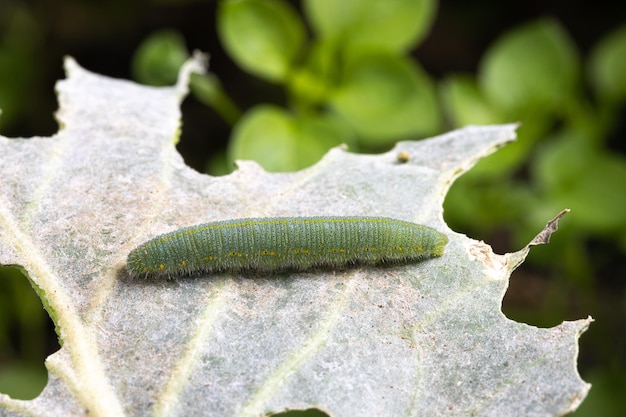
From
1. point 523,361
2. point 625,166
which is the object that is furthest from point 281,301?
point 625,166

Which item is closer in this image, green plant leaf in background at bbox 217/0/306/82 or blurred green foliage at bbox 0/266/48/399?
green plant leaf in background at bbox 217/0/306/82

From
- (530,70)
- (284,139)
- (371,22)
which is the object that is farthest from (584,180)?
(284,139)

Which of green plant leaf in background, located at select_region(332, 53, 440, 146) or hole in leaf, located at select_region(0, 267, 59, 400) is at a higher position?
green plant leaf in background, located at select_region(332, 53, 440, 146)

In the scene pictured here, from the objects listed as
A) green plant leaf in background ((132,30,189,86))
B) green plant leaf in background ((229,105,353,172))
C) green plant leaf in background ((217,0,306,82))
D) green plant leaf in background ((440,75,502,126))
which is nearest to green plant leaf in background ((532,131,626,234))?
green plant leaf in background ((440,75,502,126))

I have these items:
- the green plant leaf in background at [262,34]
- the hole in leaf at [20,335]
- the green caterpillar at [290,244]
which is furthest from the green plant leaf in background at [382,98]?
the hole in leaf at [20,335]

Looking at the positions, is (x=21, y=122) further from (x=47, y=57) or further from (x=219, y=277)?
(x=219, y=277)

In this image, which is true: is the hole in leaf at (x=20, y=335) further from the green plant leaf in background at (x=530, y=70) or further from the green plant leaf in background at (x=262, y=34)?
the green plant leaf in background at (x=530, y=70)

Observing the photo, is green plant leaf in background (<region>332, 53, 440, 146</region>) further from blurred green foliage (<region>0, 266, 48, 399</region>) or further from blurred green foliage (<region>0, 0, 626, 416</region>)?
blurred green foliage (<region>0, 266, 48, 399</region>)
